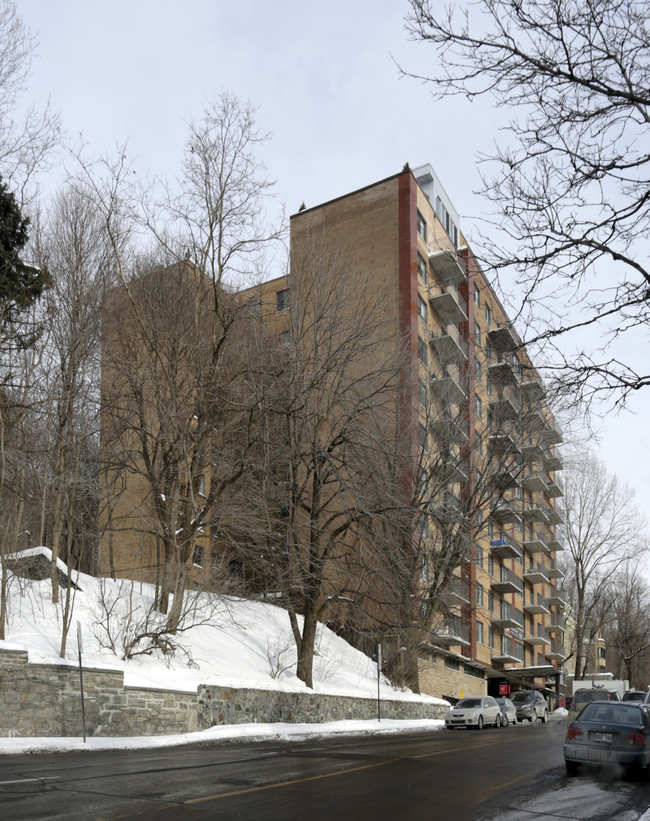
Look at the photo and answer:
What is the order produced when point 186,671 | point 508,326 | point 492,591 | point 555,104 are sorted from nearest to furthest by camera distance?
1. point 555,104
2. point 508,326
3. point 186,671
4. point 492,591

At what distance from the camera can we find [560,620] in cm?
8644

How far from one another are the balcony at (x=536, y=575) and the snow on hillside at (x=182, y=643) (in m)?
35.0

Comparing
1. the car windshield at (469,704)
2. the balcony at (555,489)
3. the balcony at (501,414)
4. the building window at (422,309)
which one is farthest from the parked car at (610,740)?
the balcony at (555,489)

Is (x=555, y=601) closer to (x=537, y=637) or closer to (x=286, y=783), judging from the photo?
(x=537, y=637)

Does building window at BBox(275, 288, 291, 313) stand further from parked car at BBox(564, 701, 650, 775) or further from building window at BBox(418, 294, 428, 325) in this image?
parked car at BBox(564, 701, 650, 775)

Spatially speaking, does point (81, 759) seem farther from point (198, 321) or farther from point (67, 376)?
point (198, 321)

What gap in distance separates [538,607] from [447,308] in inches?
1202

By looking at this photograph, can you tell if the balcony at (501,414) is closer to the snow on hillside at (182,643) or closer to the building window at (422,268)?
the building window at (422,268)

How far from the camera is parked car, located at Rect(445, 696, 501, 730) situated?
3381 centimetres

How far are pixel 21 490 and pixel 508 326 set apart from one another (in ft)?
60.6

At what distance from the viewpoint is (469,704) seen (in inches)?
1368

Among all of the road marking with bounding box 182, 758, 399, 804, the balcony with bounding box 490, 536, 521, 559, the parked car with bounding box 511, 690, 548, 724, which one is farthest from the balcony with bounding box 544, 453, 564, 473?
the balcony with bounding box 490, 536, 521, 559

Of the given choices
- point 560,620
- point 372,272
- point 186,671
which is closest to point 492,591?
point 372,272

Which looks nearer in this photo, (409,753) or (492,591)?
(409,753)
